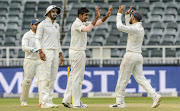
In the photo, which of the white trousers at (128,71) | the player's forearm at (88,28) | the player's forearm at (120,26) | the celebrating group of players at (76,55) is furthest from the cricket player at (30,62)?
the player's forearm at (120,26)

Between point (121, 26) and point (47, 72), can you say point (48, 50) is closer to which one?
point (47, 72)

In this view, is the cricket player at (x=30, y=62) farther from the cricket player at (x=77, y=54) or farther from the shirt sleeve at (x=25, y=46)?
the cricket player at (x=77, y=54)

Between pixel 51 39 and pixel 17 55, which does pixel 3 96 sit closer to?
pixel 17 55

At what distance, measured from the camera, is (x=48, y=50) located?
40.2 ft

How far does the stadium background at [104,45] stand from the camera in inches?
760

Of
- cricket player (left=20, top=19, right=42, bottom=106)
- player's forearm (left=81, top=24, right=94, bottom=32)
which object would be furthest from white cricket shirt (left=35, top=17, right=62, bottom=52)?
cricket player (left=20, top=19, right=42, bottom=106)

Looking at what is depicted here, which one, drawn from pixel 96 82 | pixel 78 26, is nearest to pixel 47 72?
pixel 78 26

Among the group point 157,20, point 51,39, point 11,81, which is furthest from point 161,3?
point 51,39

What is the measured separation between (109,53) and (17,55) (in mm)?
4033

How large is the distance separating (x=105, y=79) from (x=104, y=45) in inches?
133

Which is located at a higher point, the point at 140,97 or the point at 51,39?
the point at 51,39

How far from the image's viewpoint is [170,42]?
73.5 ft

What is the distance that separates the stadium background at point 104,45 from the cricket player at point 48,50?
698 centimetres

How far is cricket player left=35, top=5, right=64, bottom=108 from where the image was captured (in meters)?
12.2
